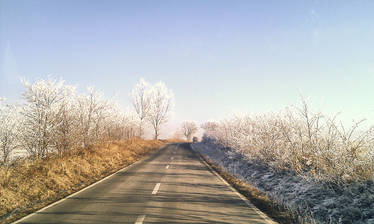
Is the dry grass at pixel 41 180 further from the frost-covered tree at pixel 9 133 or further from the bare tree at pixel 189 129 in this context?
the bare tree at pixel 189 129

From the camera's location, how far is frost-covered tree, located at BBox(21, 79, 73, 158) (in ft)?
37.3

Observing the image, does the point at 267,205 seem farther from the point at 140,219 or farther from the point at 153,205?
the point at 140,219

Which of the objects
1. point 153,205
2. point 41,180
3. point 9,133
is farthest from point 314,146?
point 9,133

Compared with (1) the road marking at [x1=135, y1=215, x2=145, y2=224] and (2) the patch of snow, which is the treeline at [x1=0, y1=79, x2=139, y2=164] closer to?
(1) the road marking at [x1=135, y1=215, x2=145, y2=224]

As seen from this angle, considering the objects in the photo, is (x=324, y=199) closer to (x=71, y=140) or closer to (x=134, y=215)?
(x=134, y=215)

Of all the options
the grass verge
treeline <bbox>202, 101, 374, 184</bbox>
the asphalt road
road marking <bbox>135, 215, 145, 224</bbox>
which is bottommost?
the grass verge

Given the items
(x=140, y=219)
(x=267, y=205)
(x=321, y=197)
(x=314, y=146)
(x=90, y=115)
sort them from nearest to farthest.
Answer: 1. (x=140, y=219)
2. (x=321, y=197)
3. (x=267, y=205)
4. (x=314, y=146)
5. (x=90, y=115)

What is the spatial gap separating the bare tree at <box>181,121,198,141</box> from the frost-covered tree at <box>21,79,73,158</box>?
215ft

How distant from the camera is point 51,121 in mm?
11773

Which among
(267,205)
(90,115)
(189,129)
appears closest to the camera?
(267,205)

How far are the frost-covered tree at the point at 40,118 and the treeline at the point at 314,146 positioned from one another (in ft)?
37.0

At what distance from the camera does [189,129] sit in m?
77.4

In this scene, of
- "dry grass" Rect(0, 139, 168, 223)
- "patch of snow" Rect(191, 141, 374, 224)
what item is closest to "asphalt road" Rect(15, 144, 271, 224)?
"dry grass" Rect(0, 139, 168, 223)

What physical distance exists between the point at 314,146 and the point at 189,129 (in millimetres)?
69581
